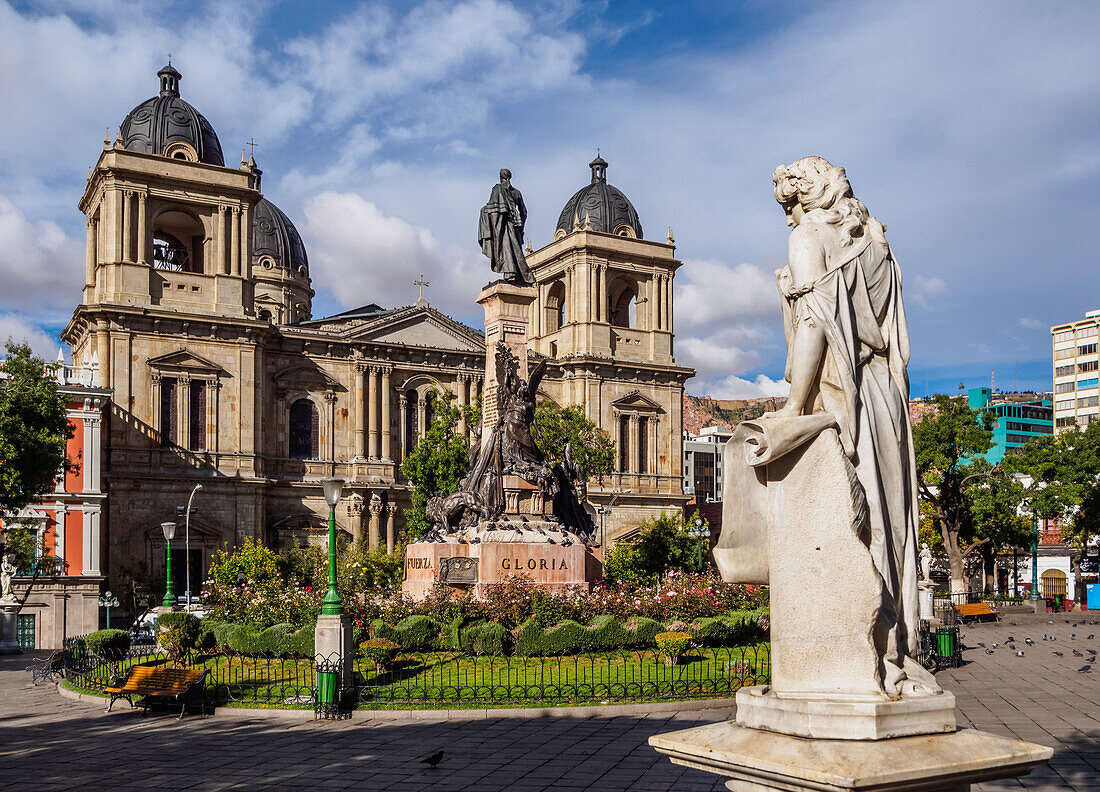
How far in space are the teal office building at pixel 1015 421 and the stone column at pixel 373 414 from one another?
66.5 metres

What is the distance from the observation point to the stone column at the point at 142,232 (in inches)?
1848

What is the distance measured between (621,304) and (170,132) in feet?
86.4

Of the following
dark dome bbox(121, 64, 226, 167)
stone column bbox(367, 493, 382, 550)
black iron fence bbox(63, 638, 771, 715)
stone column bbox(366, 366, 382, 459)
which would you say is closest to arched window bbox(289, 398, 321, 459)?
stone column bbox(366, 366, 382, 459)

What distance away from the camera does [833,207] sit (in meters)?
Answer: 4.53

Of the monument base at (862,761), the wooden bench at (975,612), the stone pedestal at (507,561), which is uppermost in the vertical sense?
the monument base at (862,761)

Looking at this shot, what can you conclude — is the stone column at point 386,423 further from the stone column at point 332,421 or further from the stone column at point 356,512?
the stone column at point 356,512

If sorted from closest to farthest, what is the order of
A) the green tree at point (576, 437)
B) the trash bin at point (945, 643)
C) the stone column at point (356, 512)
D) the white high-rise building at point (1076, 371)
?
the trash bin at point (945, 643), the green tree at point (576, 437), the stone column at point (356, 512), the white high-rise building at point (1076, 371)

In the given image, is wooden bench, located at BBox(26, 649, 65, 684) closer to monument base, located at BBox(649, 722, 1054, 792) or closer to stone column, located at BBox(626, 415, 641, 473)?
monument base, located at BBox(649, 722, 1054, 792)

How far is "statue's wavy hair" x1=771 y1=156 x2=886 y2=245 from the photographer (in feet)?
14.7

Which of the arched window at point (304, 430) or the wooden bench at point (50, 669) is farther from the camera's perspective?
the arched window at point (304, 430)

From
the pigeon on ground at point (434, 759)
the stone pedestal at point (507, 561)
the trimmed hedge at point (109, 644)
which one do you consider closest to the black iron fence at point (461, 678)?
the trimmed hedge at point (109, 644)

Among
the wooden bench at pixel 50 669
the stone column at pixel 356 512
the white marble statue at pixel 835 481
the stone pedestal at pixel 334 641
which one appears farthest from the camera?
the stone column at pixel 356 512

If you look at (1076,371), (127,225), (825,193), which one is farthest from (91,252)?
(1076,371)

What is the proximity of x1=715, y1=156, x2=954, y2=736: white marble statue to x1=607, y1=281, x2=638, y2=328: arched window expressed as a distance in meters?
57.2
